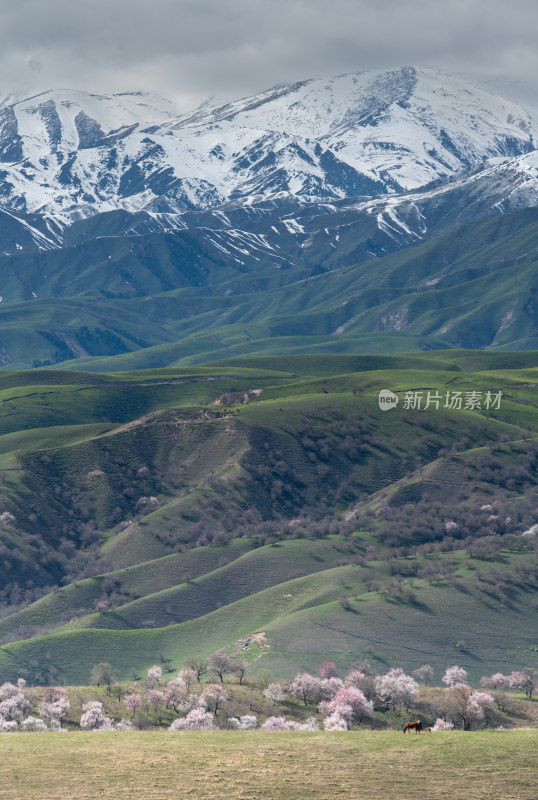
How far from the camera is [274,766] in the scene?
2606 inches

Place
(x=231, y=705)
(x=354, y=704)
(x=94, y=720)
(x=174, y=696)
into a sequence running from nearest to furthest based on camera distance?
1. (x=94, y=720)
2. (x=354, y=704)
3. (x=231, y=705)
4. (x=174, y=696)

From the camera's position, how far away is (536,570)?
6471 inches

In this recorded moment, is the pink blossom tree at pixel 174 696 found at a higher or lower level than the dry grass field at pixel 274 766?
lower

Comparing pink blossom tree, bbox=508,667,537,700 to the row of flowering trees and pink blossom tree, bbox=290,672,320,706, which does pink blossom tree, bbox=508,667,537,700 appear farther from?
pink blossom tree, bbox=290,672,320,706

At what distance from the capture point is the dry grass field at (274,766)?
61625mm

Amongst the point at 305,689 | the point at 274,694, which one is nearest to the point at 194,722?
the point at 274,694

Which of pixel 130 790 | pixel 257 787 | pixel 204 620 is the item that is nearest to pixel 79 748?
pixel 130 790


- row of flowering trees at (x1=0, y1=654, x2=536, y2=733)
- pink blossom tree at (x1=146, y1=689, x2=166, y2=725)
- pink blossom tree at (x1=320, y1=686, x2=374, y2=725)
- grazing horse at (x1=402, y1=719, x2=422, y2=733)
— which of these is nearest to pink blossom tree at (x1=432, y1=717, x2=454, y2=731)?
row of flowering trees at (x1=0, y1=654, x2=536, y2=733)

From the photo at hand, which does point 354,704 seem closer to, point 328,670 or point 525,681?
point 328,670

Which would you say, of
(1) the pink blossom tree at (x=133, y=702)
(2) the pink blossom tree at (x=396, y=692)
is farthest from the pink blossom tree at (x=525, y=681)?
(1) the pink blossom tree at (x=133, y=702)

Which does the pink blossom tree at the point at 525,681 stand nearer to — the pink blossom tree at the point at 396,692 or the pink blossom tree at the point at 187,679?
the pink blossom tree at the point at 396,692

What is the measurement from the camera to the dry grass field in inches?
2426

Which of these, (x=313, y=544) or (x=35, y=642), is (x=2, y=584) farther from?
(x=313, y=544)

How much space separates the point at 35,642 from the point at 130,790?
93789 millimetres
